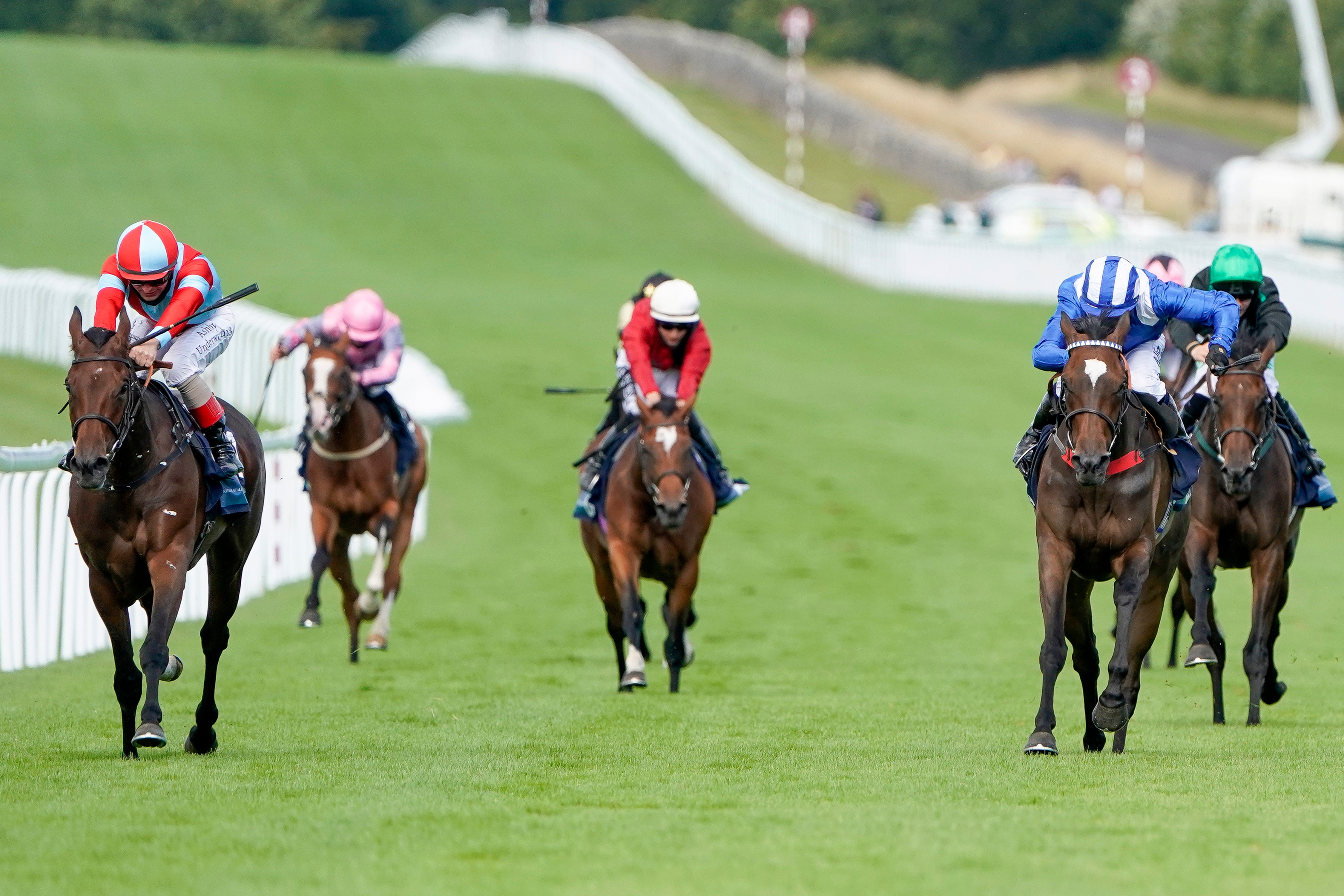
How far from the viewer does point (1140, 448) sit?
8859 mm

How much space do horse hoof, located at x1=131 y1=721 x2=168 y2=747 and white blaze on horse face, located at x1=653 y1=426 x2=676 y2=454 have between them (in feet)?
12.1

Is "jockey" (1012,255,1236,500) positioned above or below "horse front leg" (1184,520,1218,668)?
above

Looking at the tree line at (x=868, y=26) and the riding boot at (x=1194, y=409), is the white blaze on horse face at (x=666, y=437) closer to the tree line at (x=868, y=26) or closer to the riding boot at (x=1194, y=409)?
the riding boot at (x=1194, y=409)

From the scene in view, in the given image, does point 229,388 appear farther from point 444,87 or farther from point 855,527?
point 444,87

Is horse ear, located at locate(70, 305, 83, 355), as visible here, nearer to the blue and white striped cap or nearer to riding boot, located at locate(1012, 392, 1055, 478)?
riding boot, located at locate(1012, 392, 1055, 478)

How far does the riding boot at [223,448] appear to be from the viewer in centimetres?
932

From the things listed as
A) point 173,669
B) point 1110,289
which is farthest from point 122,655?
point 1110,289

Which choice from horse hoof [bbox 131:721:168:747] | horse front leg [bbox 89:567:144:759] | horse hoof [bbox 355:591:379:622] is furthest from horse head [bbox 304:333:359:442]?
horse hoof [bbox 131:721:168:747]

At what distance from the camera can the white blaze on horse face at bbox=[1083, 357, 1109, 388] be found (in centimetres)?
846

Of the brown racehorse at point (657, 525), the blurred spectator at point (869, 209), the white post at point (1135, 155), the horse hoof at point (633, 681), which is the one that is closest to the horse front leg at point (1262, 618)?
the brown racehorse at point (657, 525)

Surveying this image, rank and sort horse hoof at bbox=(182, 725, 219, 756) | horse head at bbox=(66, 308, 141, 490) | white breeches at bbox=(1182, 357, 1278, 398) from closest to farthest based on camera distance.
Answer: horse head at bbox=(66, 308, 141, 490)
horse hoof at bbox=(182, 725, 219, 756)
white breeches at bbox=(1182, 357, 1278, 398)

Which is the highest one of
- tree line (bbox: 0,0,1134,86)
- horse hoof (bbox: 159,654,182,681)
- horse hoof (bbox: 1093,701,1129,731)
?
tree line (bbox: 0,0,1134,86)

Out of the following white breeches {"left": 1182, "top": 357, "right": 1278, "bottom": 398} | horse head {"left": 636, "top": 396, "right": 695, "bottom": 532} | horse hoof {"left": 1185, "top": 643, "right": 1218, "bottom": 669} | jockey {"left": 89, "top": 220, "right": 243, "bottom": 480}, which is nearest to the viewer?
jockey {"left": 89, "top": 220, "right": 243, "bottom": 480}

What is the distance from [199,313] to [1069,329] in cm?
385
